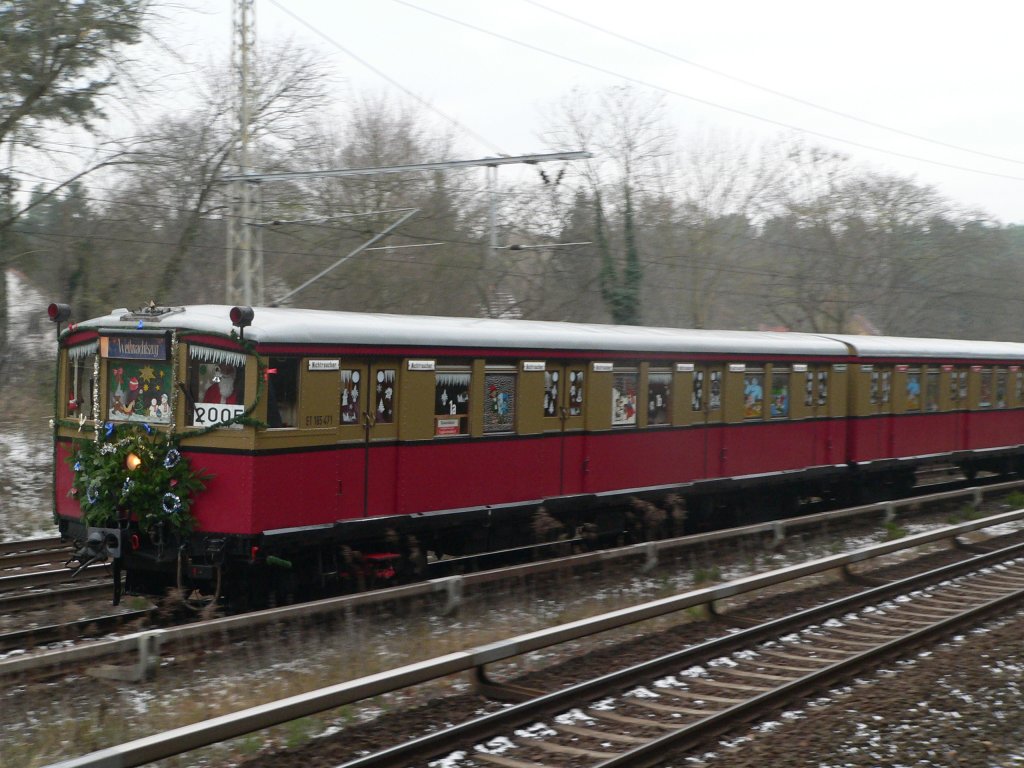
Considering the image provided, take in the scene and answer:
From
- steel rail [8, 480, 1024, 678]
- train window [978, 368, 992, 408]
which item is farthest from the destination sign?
train window [978, 368, 992, 408]

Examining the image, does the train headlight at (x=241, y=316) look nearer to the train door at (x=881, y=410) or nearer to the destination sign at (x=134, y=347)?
the destination sign at (x=134, y=347)

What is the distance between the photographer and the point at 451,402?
12.3 meters

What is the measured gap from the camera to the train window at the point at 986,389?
2378 centimetres

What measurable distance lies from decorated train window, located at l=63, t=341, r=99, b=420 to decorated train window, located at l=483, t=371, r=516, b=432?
4.13 metres

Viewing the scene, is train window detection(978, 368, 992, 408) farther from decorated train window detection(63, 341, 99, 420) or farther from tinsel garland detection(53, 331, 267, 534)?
decorated train window detection(63, 341, 99, 420)

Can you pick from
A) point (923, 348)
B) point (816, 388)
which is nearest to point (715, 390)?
point (816, 388)

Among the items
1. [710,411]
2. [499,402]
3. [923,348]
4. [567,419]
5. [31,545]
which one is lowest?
[31,545]

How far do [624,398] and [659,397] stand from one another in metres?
0.85

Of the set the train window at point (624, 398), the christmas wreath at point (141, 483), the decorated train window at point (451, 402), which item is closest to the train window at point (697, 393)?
the train window at point (624, 398)

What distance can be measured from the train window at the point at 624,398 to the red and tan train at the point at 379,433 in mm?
28

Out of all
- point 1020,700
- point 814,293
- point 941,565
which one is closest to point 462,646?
point 1020,700

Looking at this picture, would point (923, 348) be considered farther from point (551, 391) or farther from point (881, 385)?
point (551, 391)

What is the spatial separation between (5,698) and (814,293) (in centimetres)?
4465

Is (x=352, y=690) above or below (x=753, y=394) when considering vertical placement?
below
